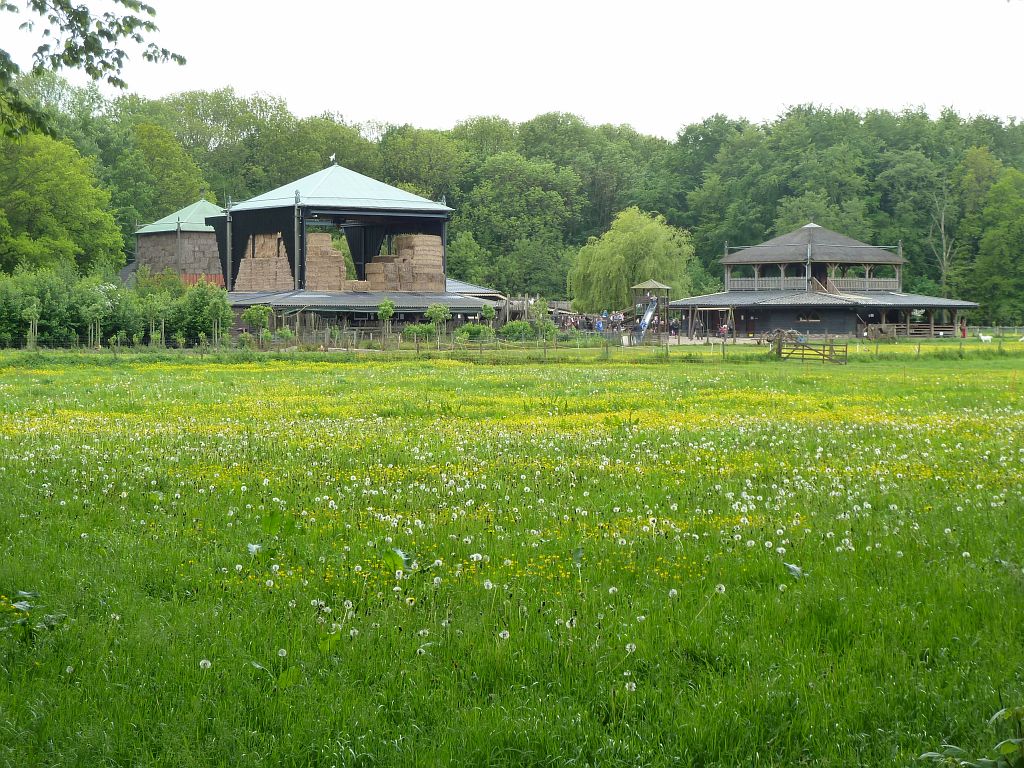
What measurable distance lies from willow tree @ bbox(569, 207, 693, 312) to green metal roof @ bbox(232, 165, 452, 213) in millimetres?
17987

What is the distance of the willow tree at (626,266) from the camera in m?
92.5

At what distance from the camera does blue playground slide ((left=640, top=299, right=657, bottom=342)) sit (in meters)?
82.4

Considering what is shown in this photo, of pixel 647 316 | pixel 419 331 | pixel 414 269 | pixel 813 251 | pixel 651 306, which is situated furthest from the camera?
pixel 813 251

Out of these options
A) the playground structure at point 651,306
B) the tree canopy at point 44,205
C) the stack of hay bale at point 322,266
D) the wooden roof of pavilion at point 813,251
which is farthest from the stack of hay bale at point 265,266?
the wooden roof of pavilion at point 813,251

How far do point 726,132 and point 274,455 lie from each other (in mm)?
118686

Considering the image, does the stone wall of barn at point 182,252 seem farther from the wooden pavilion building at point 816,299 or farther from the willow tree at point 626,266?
the wooden pavilion building at point 816,299

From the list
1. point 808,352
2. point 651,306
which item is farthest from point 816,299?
point 808,352

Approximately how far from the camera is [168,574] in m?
7.83

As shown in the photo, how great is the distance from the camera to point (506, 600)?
707cm

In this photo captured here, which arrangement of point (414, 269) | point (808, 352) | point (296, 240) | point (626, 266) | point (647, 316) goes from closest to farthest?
point (808, 352)
point (296, 240)
point (414, 269)
point (647, 316)
point (626, 266)

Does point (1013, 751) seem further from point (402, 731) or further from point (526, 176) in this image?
point (526, 176)

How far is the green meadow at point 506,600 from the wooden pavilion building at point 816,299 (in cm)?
7094

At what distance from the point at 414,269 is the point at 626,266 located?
2151 centimetres

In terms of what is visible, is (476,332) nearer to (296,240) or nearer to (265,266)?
(296,240)
